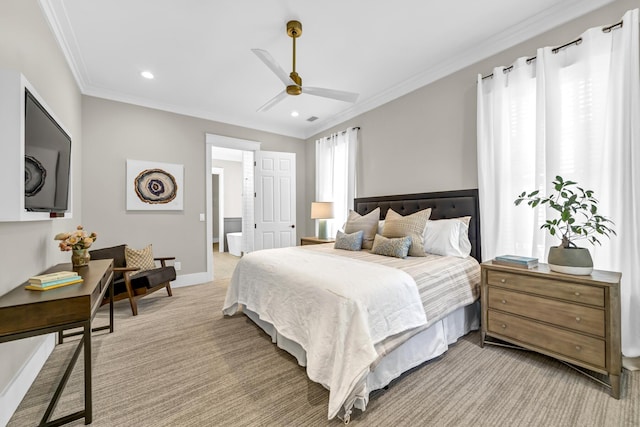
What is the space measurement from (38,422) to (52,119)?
1996 mm

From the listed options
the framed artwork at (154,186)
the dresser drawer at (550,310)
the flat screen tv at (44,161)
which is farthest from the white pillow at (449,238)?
the framed artwork at (154,186)

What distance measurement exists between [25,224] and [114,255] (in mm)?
1562

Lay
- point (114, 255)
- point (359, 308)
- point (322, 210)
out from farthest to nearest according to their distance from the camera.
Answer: point (322, 210), point (114, 255), point (359, 308)

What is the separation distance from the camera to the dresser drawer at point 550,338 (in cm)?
169

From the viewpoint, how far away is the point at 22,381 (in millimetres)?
1646

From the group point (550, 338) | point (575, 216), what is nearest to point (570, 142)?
point (575, 216)

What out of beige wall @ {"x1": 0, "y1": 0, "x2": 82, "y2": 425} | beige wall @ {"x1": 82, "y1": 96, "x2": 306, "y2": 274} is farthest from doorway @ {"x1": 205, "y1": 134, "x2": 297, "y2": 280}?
beige wall @ {"x1": 0, "y1": 0, "x2": 82, "y2": 425}

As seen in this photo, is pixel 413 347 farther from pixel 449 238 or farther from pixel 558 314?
pixel 449 238

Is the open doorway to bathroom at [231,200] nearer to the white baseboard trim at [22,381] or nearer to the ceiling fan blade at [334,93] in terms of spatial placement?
the ceiling fan blade at [334,93]

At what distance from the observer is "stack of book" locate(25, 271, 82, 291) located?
153 centimetres

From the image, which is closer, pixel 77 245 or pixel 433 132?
pixel 77 245

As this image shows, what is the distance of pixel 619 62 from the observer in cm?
194

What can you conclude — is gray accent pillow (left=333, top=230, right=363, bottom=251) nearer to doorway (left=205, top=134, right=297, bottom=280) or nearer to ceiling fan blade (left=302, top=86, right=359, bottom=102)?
ceiling fan blade (left=302, top=86, right=359, bottom=102)

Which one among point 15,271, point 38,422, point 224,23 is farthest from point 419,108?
point 38,422
